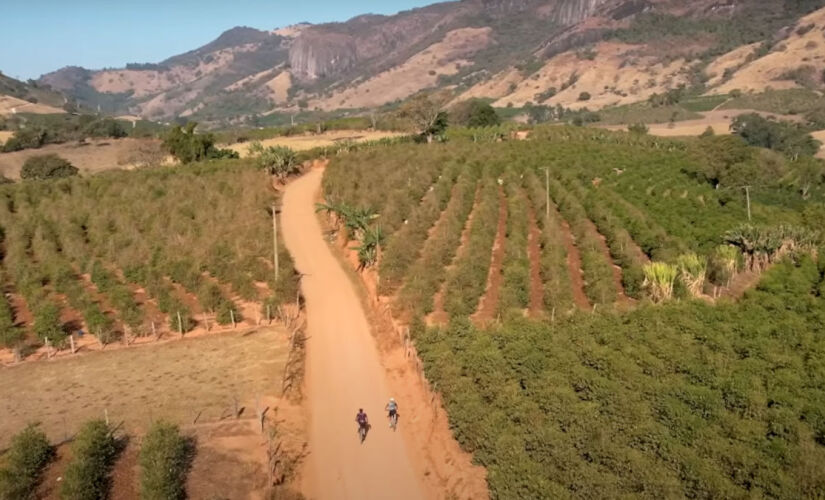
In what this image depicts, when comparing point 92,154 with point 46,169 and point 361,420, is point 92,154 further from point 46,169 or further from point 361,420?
point 361,420

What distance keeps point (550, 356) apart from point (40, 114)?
172 meters

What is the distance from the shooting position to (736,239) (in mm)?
32844

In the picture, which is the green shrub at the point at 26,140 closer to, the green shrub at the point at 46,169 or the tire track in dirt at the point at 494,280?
the green shrub at the point at 46,169

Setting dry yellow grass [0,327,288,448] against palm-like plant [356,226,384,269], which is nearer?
dry yellow grass [0,327,288,448]

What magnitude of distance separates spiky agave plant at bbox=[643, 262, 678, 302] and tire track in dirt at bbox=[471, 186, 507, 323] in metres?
6.49

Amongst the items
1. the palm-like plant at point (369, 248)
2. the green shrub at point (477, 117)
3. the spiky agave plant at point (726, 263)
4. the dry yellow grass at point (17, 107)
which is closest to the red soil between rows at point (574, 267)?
the spiky agave plant at point (726, 263)

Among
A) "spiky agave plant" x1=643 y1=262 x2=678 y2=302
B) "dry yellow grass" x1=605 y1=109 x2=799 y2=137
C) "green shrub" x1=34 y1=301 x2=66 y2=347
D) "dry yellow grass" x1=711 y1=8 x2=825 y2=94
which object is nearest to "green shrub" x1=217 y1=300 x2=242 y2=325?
"green shrub" x1=34 y1=301 x2=66 y2=347

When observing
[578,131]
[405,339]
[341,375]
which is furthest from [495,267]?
[578,131]

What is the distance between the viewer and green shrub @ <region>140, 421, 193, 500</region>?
15.1 meters

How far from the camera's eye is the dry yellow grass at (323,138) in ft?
272

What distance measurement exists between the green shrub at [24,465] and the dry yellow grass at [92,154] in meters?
64.6

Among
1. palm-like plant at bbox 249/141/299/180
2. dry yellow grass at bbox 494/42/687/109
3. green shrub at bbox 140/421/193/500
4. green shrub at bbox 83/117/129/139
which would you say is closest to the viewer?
green shrub at bbox 140/421/193/500

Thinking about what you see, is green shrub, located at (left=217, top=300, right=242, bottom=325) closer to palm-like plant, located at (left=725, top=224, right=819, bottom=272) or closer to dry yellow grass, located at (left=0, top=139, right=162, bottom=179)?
palm-like plant, located at (left=725, top=224, right=819, bottom=272)

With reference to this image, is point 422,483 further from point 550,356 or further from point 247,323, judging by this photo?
point 247,323
